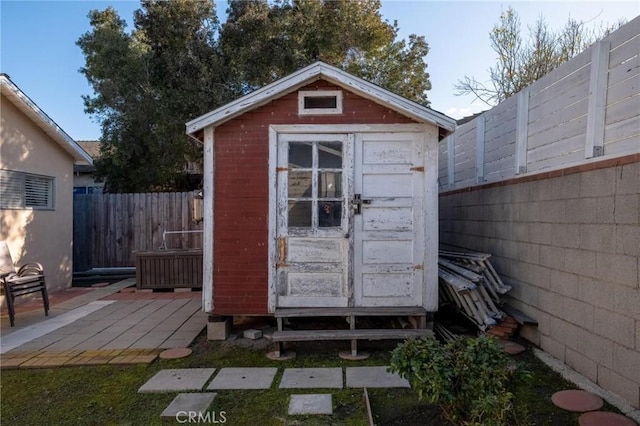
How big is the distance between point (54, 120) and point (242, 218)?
5.10m

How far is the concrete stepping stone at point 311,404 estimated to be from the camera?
3176 mm

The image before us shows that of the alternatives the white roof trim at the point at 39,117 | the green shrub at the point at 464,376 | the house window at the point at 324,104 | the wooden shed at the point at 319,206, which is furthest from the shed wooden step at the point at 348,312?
the white roof trim at the point at 39,117

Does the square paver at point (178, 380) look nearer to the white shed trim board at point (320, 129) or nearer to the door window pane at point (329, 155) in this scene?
the white shed trim board at point (320, 129)

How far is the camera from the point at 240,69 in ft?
40.4

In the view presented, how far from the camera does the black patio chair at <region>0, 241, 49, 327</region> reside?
18.2 ft

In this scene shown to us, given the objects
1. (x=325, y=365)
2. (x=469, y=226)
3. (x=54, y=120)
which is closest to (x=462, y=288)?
(x=325, y=365)

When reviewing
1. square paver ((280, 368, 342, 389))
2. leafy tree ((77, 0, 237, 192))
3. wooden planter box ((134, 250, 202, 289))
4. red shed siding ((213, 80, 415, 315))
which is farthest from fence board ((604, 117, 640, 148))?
leafy tree ((77, 0, 237, 192))

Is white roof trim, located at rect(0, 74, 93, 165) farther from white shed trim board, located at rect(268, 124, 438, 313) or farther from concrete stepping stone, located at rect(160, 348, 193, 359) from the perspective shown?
concrete stepping stone, located at rect(160, 348, 193, 359)

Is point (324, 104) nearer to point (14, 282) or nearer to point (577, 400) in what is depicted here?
point (577, 400)

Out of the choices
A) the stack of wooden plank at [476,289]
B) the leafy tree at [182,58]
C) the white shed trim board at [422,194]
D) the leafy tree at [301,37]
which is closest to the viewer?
the stack of wooden plank at [476,289]

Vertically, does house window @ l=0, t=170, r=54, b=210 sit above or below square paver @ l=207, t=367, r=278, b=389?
above

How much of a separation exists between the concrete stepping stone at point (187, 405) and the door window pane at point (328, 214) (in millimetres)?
2164

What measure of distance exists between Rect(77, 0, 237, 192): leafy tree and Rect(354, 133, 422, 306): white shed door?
27.7ft

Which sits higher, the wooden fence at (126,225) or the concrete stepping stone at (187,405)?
the wooden fence at (126,225)
